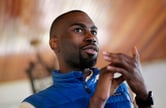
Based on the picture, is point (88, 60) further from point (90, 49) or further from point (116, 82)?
point (116, 82)

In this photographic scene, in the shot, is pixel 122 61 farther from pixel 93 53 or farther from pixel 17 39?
pixel 17 39

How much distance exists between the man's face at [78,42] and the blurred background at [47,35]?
1314 mm

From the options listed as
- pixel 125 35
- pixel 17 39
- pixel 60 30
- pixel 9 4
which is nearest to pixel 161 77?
pixel 125 35

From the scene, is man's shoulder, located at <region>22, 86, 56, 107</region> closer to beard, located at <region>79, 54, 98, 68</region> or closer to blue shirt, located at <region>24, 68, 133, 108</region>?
blue shirt, located at <region>24, 68, 133, 108</region>

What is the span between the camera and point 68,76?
41.4 inches

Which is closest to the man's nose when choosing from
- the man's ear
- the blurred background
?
the man's ear

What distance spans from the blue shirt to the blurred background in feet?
4.79

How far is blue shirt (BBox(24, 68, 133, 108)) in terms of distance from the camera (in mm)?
951

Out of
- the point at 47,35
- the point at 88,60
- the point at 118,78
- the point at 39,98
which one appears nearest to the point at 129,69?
the point at 118,78

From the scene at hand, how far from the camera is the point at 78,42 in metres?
1.06

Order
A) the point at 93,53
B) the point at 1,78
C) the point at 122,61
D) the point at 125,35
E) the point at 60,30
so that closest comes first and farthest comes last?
1. the point at 122,61
2. the point at 93,53
3. the point at 60,30
4. the point at 125,35
5. the point at 1,78

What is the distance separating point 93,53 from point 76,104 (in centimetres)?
19

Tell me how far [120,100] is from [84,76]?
151 millimetres

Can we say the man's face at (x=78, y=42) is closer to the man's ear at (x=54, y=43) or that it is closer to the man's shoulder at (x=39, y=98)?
the man's ear at (x=54, y=43)
